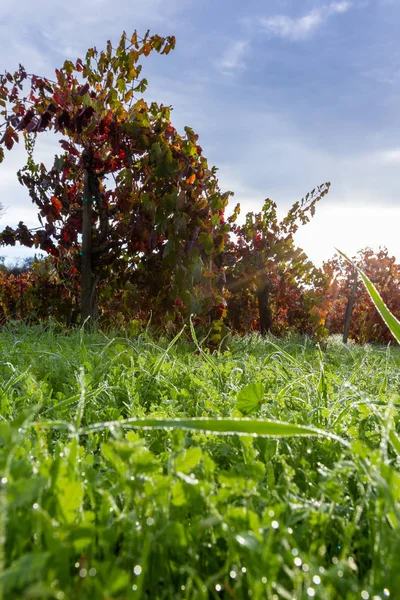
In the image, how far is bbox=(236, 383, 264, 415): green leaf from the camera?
1.20 m

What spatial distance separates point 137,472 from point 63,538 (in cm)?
12

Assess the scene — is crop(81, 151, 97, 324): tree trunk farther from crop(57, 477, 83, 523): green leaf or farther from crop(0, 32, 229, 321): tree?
crop(57, 477, 83, 523): green leaf

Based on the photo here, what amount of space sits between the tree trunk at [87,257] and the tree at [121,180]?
0.04 ft

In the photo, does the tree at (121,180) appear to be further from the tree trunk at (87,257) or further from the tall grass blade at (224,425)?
the tall grass blade at (224,425)

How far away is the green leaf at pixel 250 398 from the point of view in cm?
120

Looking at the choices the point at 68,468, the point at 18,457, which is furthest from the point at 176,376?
the point at 68,468

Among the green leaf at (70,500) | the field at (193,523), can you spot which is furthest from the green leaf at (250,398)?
the green leaf at (70,500)

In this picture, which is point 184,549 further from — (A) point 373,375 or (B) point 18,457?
(A) point 373,375

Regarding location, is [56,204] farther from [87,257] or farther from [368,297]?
[368,297]

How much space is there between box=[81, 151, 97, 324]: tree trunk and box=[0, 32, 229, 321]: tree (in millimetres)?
11

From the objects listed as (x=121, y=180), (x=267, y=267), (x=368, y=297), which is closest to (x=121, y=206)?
(x=121, y=180)

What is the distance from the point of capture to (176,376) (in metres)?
1.90

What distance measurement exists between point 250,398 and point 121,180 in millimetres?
4482

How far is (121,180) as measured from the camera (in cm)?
529
